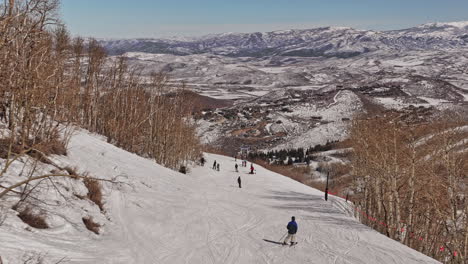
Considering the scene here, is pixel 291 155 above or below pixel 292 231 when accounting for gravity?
below

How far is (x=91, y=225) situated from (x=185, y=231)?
5.11m

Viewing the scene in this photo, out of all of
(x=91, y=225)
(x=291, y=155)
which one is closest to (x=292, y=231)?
(x=91, y=225)

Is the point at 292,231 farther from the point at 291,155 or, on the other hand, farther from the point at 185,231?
the point at 291,155

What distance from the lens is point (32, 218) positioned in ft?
39.4

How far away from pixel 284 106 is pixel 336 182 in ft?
418

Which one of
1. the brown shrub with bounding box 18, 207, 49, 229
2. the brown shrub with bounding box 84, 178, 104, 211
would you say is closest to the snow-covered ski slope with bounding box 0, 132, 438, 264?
the brown shrub with bounding box 18, 207, 49, 229

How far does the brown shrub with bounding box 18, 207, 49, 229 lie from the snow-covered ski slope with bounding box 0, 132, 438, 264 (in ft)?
1.20

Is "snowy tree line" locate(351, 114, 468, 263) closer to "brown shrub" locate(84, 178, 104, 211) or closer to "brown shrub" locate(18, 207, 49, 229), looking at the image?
"brown shrub" locate(84, 178, 104, 211)

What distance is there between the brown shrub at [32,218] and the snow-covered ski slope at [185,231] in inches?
14.4

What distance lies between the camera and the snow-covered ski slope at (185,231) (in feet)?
41.1

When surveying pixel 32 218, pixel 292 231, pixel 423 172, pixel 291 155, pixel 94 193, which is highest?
pixel 423 172

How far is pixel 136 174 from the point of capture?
82.4 feet

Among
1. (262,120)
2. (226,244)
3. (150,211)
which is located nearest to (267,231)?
(226,244)

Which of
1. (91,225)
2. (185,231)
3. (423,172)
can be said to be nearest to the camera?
(91,225)
